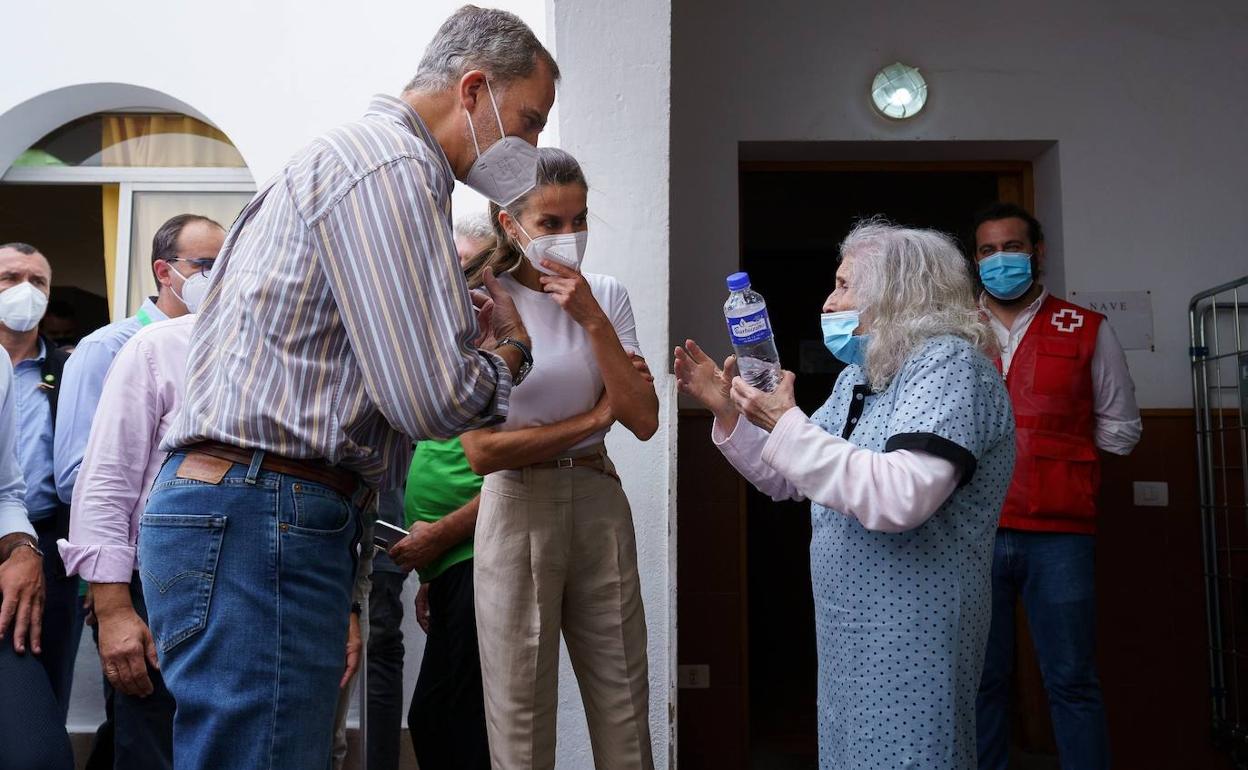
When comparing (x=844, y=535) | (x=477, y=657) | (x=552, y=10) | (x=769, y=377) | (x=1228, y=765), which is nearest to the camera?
(x=844, y=535)

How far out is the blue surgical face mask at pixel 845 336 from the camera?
2.25 meters

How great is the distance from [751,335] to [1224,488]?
3.10 m

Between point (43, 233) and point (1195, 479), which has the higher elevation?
point (43, 233)

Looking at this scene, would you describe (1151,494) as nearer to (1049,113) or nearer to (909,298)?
(1049,113)

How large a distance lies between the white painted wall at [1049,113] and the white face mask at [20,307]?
2.47 metres

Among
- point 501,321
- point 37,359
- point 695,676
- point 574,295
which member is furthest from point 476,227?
point 695,676

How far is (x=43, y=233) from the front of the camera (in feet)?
16.7

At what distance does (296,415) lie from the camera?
1499 millimetres

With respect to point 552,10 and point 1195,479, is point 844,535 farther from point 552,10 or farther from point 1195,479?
point 1195,479

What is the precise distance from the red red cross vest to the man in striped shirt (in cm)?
239

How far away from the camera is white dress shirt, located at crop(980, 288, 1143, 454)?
363cm

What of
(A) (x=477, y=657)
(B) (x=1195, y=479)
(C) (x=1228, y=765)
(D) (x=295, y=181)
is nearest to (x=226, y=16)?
(A) (x=477, y=657)

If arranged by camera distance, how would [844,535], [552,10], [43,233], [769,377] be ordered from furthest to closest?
1. [43,233]
2. [552,10]
3. [769,377]
4. [844,535]

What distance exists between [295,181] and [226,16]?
358 cm
